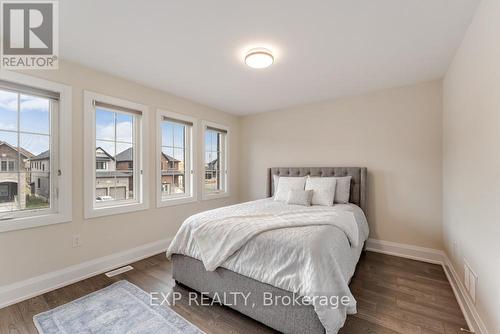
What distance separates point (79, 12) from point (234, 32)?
114 cm

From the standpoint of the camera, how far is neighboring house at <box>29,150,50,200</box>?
2154 millimetres

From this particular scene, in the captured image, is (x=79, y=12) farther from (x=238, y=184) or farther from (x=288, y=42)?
(x=238, y=184)

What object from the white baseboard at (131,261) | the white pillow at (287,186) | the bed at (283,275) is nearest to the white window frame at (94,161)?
the white baseboard at (131,261)

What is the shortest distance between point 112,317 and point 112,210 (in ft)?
4.12

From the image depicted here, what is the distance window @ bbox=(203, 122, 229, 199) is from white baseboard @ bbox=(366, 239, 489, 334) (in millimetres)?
2625

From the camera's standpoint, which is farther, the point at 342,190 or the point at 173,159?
the point at 173,159

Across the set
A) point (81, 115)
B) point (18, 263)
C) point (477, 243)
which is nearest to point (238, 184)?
point (81, 115)

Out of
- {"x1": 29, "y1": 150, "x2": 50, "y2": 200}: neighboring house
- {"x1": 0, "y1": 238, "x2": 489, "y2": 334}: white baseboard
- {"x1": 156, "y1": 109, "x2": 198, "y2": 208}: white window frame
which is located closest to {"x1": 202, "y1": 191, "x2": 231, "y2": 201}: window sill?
{"x1": 156, "y1": 109, "x2": 198, "y2": 208}: white window frame

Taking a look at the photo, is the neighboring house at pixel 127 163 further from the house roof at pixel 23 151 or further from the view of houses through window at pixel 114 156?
the house roof at pixel 23 151

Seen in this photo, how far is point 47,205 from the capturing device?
2.24m

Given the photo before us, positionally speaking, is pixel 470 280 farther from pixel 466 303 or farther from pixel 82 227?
pixel 82 227

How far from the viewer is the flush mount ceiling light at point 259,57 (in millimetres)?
2070

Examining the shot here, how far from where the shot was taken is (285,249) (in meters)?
1.56

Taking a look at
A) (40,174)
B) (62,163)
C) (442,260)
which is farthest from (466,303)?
(40,174)
